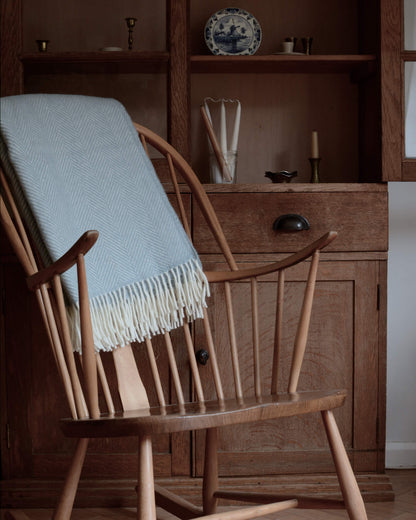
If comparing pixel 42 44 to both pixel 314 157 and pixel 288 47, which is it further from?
pixel 314 157

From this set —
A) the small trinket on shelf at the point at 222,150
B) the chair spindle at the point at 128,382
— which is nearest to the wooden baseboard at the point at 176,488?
the chair spindle at the point at 128,382

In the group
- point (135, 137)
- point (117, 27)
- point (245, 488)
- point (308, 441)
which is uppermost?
point (117, 27)

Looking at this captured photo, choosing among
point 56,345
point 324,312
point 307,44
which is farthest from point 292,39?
point 56,345

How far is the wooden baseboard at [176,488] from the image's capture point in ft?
6.34

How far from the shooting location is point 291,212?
1936mm

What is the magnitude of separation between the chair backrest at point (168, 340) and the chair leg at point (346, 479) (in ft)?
0.47

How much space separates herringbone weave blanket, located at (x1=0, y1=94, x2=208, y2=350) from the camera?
4.91ft

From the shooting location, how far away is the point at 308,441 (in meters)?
1.96

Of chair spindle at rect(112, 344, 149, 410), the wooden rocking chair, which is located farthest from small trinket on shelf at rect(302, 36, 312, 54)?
chair spindle at rect(112, 344, 149, 410)

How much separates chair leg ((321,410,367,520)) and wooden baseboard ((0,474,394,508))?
617mm

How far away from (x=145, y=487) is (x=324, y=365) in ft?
3.00

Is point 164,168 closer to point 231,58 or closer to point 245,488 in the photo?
point 231,58

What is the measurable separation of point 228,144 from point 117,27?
60cm

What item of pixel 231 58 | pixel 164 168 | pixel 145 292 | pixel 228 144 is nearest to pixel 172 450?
pixel 145 292
